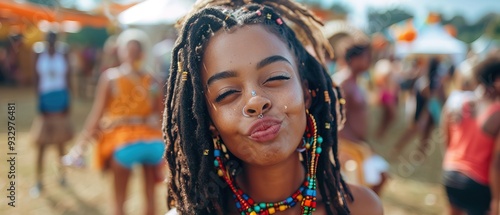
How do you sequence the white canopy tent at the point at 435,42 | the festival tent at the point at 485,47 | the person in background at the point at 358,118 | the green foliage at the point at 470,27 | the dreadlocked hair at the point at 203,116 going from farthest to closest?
the green foliage at the point at 470,27, the white canopy tent at the point at 435,42, the person in background at the point at 358,118, the festival tent at the point at 485,47, the dreadlocked hair at the point at 203,116

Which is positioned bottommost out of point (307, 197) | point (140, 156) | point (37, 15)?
point (140, 156)

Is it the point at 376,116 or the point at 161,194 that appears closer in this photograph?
the point at 161,194

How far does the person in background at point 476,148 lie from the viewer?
11.0 ft

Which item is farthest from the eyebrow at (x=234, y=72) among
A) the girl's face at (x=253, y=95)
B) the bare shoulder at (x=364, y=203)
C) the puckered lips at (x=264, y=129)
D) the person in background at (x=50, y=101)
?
the person in background at (x=50, y=101)

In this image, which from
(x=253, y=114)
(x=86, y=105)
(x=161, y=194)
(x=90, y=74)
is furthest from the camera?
(x=90, y=74)

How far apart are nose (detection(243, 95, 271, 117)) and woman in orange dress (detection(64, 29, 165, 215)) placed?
2.70m

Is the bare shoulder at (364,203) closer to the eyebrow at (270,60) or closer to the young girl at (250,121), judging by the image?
the young girl at (250,121)

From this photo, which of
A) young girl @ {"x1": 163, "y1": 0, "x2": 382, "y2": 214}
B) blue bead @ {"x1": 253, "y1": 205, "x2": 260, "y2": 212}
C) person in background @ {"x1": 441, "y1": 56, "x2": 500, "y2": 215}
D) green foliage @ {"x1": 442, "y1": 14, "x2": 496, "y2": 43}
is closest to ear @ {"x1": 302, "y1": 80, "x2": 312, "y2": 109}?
young girl @ {"x1": 163, "y1": 0, "x2": 382, "y2": 214}

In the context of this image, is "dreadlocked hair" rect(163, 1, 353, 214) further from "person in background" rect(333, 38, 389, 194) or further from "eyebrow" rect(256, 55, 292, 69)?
"person in background" rect(333, 38, 389, 194)

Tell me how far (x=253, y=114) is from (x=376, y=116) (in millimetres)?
11459

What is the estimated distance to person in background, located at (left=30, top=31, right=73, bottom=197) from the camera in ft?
18.7

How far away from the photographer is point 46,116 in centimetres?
572

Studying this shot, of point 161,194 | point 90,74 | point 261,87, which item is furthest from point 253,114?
point 90,74

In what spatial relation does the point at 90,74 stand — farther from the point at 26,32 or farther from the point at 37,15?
the point at 37,15
